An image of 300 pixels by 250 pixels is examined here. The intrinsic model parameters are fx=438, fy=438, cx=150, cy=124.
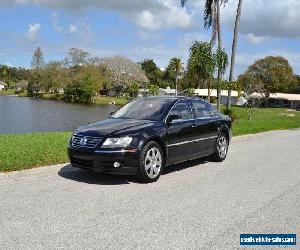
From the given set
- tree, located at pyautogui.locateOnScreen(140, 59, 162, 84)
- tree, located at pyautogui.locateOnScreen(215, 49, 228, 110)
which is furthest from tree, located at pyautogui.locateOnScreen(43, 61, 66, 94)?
tree, located at pyautogui.locateOnScreen(215, 49, 228, 110)

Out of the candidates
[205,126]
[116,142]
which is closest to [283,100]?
[205,126]

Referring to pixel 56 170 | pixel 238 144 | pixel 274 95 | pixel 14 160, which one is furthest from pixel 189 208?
pixel 274 95

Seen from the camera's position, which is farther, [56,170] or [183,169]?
[183,169]

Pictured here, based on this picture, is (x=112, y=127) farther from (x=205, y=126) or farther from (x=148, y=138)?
(x=205, y=126)

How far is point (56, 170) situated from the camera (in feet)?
28.9

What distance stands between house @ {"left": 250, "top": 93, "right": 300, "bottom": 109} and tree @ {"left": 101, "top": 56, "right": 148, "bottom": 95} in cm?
3163

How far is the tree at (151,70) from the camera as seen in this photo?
127938mm

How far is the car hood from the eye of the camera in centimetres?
792

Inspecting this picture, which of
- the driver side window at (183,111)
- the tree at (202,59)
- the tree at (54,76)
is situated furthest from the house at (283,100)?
the driver side window at (183,111)

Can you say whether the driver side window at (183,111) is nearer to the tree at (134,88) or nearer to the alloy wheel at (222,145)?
the alloy wheel at (222,145)

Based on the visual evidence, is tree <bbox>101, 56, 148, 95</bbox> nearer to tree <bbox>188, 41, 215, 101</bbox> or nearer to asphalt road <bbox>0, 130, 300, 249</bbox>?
tree <bbox>188, 41, 215, 101</bbox>

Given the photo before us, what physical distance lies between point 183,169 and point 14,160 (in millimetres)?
3594

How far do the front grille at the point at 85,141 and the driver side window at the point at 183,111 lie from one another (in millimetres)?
1939

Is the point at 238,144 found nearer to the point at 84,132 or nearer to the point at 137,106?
the point at 137,106
